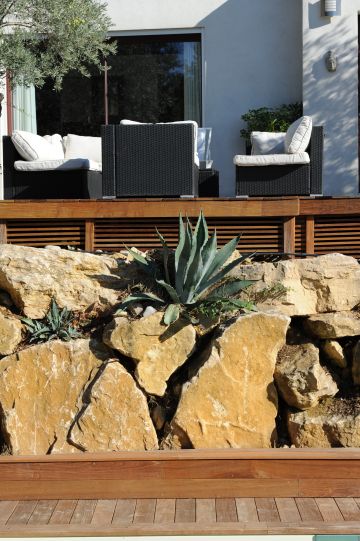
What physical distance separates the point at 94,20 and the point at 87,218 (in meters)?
1.76

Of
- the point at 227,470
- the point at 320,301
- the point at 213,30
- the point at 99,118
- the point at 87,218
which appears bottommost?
the point at 227,470

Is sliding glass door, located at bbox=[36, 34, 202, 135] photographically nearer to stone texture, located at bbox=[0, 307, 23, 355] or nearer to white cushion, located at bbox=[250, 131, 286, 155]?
white cushion, located at bbox=[250, 131, 286, 155]

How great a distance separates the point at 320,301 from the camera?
4.95 metres

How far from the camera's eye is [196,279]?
476 centimetres

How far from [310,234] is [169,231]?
1021 mm

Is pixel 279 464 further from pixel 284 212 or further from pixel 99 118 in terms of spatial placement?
pixel 99 118

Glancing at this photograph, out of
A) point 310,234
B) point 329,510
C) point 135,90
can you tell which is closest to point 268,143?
point 310,234

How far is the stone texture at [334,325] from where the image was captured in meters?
4.74

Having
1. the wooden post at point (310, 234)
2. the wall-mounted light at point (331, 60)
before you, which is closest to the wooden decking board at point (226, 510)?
the wooden post at point (310, 234)

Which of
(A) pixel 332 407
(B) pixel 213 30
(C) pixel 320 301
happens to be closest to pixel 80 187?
(C) pixel 320 301

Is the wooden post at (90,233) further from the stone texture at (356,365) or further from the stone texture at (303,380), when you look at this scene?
the stone texture at (356,365)

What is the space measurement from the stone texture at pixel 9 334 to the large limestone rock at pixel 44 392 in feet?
0.29

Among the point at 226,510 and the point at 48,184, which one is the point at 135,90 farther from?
the point at 226,510

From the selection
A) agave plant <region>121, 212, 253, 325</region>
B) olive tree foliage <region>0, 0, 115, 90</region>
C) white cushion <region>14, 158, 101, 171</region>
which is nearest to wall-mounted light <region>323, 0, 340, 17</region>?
olive tree foliage <region>0, 0, 115, 90</region>
